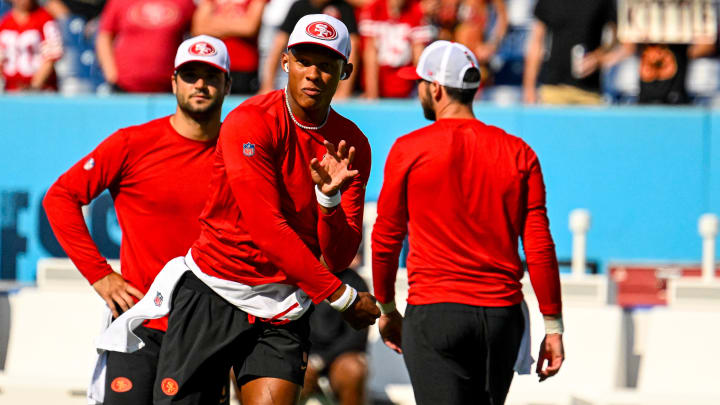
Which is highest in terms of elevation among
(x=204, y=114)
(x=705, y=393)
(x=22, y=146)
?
(x=204, y=114)

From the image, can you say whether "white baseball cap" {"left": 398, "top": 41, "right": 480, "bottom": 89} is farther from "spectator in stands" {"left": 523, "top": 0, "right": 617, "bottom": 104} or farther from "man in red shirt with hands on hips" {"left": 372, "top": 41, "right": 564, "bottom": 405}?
"spectator in stands" {"left": 523, "top": 0, "right": 617, "bottom": 104}

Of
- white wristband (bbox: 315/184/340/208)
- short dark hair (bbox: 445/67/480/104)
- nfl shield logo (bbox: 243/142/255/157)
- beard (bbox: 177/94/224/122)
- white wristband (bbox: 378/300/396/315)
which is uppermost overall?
short dark hair (bbox: 445/67/480/104)

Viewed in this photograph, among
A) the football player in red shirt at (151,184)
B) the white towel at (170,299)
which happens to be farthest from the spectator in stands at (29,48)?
the white towel at (170,299)

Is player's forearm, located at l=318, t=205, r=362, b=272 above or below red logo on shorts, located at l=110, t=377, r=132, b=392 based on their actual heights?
above

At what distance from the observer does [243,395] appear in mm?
4480

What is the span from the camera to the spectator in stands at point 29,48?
10203mm

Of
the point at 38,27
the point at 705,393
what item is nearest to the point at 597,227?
the point at 705,393

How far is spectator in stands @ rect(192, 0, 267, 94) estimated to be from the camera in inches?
376

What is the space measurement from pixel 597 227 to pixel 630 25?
1.54 meters

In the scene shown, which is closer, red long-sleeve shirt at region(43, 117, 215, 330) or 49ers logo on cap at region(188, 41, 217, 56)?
red long-sleeve shirt at region(43, 117, 215, 330)

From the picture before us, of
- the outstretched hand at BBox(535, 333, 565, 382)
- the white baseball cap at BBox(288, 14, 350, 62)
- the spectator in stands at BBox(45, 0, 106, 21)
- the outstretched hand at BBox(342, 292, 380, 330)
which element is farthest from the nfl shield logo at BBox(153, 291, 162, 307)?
the spectator in stands at BBox(45, 0, 106, 21)

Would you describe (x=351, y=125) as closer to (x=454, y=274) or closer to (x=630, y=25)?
(x=454, y=274)

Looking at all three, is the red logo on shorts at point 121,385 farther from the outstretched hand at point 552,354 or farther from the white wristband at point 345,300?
the outstretched hand at point 552,354

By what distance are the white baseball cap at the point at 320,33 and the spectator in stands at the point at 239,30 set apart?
519cm
